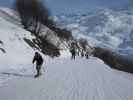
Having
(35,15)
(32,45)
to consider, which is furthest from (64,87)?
(35,15)

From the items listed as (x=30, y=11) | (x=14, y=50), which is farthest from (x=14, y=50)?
(x=30, y=11)

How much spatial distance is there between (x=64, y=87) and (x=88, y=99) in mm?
3034

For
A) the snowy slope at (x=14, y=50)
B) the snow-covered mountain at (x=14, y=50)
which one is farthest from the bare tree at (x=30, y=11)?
the snowy slope at (x=14, y=50)

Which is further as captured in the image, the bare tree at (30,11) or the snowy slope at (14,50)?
the bare tree at (30,11)

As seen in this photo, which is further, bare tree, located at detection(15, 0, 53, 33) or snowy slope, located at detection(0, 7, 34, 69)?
bare tree, located at detection(15, 0, 53, 33)

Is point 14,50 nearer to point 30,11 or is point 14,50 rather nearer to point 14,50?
point 14,50

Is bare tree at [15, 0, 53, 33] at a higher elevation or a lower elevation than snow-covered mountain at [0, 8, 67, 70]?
higher

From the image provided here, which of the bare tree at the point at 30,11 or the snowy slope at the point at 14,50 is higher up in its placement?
the bare tree at the point at 30,11

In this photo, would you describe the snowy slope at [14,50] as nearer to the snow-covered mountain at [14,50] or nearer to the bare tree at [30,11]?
the snow-covered mountain at [14,50]

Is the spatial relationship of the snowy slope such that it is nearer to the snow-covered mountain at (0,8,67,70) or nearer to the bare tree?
the snow-covered mountain at (0,8,67,70)

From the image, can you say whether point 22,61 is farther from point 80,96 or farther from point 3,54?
point 80,96

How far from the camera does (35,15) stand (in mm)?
51625

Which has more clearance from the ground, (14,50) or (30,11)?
(30,11)

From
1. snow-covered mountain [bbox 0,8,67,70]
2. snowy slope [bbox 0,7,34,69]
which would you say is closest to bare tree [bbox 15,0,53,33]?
snow-covered mountain [bbox 0,8,67,70]
